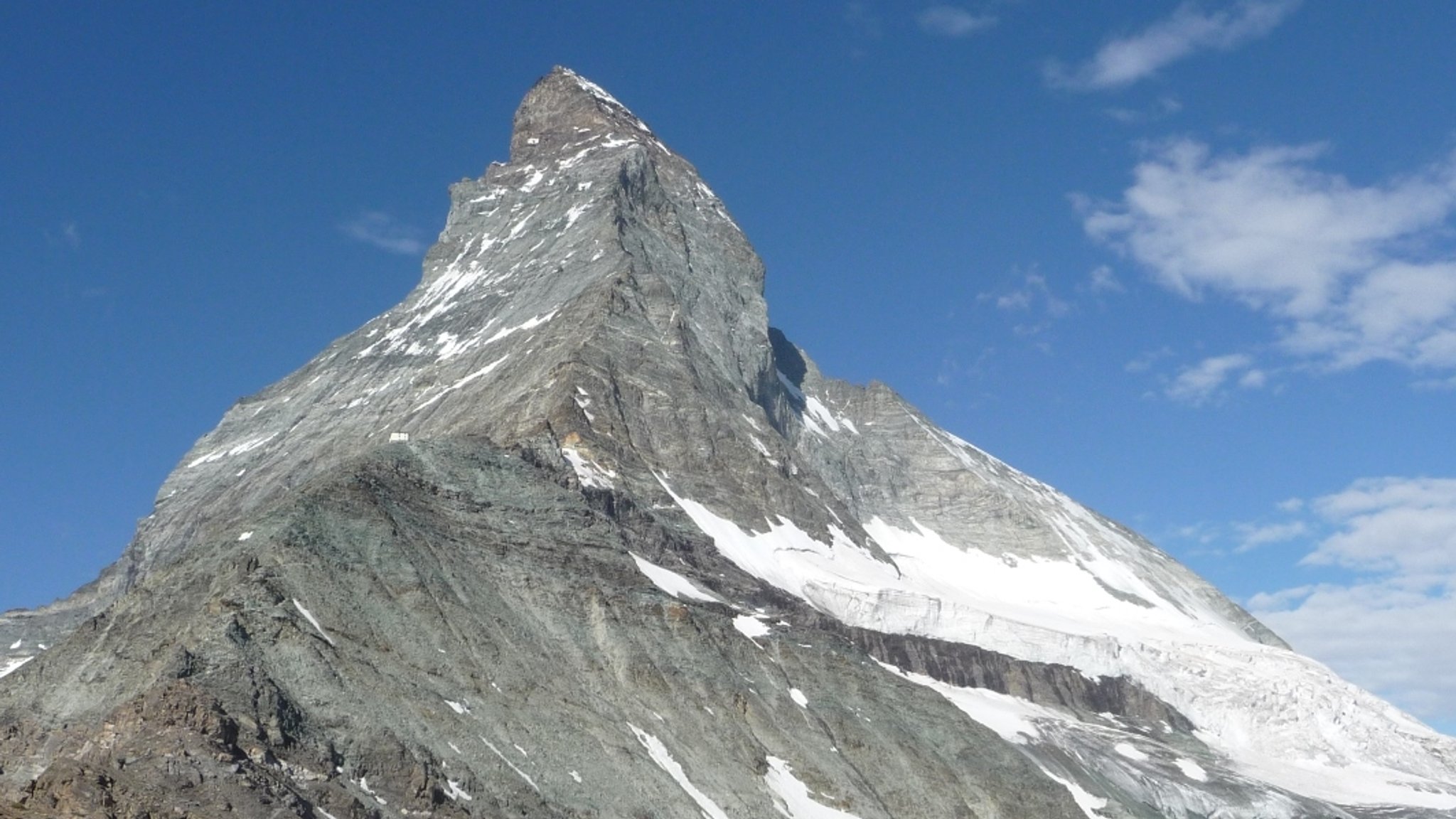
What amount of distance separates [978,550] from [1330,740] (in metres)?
→ 38.4

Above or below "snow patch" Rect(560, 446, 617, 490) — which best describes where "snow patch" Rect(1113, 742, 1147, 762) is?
below

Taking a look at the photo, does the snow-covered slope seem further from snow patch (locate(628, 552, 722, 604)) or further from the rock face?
snow patch (locate(628, 552, 722, 604))

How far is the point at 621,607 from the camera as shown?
7588cm

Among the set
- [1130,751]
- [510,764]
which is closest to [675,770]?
[510,764]

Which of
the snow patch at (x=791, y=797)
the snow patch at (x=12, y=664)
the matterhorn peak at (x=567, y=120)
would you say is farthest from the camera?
the matterhorn peak at (x=567, y=120)

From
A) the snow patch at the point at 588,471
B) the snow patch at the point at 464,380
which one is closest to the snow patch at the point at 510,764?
the snow patch at the point at 588,471

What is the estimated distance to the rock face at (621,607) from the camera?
56781 mm

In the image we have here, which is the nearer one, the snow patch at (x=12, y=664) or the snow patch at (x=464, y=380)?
the snow patch at (x=12, y=664)

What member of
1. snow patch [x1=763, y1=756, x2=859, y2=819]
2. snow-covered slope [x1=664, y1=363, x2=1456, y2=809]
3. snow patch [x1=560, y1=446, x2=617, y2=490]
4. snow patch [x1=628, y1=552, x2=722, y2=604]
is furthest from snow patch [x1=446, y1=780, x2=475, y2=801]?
snow-covered slope [x1=664, y1=363, x2=1456, y2=809]

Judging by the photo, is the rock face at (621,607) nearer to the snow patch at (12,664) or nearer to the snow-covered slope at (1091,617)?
the snow-covered slope at (1091,617)

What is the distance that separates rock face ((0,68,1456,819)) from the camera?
5678cm

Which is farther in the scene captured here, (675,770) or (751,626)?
(751,626)

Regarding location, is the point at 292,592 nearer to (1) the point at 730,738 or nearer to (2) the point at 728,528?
(1) the point at 730,738

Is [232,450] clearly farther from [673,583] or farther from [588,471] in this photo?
[673,583]
